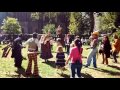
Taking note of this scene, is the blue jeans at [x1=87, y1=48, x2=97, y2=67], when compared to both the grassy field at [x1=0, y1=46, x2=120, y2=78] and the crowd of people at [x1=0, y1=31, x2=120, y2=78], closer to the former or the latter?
the crowd of people at [x1=0, y1=31, x2=120, y2=78]

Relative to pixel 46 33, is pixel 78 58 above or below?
below

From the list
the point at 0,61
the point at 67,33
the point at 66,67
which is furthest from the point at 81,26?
the point at 0,61

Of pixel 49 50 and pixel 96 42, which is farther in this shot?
pixel 49 50

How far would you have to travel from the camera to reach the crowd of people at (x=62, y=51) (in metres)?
12.8

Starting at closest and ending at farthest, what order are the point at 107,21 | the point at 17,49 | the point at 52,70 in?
the point at 17,49 → the point at 52,70 → the point at 107,21

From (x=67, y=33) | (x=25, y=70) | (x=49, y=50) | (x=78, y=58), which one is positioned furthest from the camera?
(x=67, y=33)

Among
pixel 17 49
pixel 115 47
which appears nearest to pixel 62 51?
pixel 17 49

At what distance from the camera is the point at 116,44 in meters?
15.9

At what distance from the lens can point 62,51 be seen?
13.8 metres

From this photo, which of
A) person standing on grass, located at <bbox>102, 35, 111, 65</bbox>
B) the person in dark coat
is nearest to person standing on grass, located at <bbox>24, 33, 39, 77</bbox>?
the person in dark coat

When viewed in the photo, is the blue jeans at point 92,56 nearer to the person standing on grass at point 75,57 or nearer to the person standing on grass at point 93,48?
the person standing on grass at point 93,48

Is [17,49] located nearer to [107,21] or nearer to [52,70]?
[52,70]
